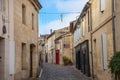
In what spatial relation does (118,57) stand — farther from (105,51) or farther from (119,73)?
(105,51)

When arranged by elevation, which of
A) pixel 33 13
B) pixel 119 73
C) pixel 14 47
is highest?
pixel 33 13

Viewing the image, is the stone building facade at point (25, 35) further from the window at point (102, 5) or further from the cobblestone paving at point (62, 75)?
the window at point (102, 5)

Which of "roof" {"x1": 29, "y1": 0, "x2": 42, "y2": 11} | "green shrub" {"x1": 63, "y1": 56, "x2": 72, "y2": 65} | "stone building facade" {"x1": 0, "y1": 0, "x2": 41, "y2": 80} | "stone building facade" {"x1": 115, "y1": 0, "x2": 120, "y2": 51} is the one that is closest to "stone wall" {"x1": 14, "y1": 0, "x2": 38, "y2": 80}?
"stone building facade" {"x1": 0, "y1": 0, "x2": 41, "y2": 80}

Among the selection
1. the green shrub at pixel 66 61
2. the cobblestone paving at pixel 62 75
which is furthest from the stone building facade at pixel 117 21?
the green shrub at pixel 66 61

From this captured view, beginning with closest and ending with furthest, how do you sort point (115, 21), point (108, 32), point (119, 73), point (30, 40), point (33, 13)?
1. point (119, 73)
2. point (115, 21)
3. point (108, 32)
4. point (30, 40)
5. point (33, 13)

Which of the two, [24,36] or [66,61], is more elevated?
[24,36]

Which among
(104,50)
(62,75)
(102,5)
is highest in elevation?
(102,5)

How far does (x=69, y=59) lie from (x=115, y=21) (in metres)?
35.1

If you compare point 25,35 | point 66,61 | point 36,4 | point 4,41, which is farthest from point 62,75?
point 66,61

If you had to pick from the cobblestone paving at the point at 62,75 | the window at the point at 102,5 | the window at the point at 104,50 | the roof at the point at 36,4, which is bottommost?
the cobblestone paving at the point at 62,75

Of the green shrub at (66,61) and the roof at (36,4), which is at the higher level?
the roof at (36,4)

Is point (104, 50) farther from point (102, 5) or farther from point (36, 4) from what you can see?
point (36, 4)

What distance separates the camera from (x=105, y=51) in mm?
18750

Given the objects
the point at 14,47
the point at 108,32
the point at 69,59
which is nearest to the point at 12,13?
the point at 14,47
